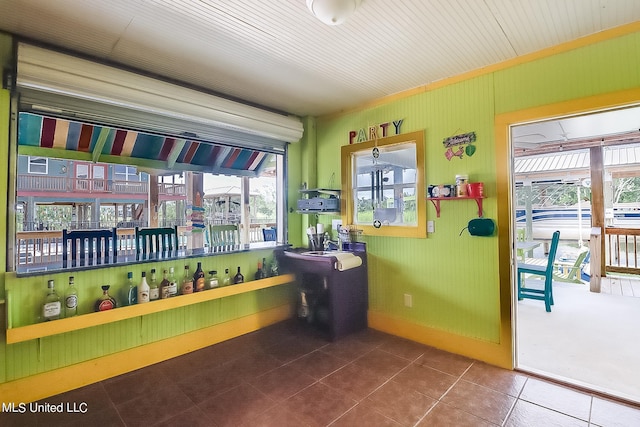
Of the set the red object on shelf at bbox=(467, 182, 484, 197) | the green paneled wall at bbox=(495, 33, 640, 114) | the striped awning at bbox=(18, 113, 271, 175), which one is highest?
the green paneled wall at bbox=(495, 33, 640, 114)

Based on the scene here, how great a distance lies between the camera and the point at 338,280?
318 cm

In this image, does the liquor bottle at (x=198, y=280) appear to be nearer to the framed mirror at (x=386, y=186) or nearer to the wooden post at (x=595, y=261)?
the framed mirror at (x=386, y=186)

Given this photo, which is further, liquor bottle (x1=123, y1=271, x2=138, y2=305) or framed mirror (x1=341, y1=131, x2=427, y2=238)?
framed mirror (x1=341, y1=131, x2=427, y2=238)

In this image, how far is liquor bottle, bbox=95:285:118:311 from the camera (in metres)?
2.43

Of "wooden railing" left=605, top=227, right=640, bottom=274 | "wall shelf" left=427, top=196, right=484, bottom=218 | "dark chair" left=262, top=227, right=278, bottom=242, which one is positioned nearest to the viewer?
"wall shelf" left=427, top=196, right=484, bottom=218

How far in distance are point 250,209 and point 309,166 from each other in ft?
3.11

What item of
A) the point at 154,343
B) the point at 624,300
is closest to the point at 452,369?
the point at 154,343

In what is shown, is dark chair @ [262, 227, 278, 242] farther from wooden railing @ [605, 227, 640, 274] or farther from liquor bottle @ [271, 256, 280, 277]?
wooden railing @ [605, 227, 640, 274]

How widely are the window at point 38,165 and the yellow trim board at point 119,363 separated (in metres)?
1.52

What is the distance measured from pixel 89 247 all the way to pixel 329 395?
2.24 metres

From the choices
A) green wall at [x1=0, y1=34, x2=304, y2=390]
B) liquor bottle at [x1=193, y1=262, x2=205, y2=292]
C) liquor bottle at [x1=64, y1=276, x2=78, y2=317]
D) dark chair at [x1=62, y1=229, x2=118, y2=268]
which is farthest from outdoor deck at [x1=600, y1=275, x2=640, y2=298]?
liquor bottle at [x1=64, y1=276, x2=78, y2=317]

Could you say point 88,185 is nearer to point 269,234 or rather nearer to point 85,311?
point 85,311

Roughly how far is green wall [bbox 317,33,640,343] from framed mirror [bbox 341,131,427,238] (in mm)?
102

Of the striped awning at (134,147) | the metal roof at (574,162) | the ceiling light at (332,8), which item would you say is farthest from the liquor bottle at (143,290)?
the metal roof at (574,162)
